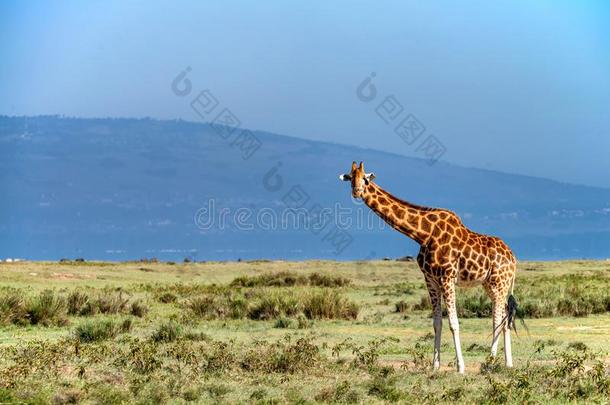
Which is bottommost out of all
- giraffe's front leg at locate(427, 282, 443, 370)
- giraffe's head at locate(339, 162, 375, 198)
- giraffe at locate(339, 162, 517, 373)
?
giraffe's front leg at locate(427, 282, 443, 370)

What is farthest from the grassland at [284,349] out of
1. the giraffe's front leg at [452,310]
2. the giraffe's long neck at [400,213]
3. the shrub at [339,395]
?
the giraffe's long neck at [400,213]

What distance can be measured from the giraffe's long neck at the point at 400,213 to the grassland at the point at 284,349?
76.9 inches

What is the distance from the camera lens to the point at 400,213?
18203 mm

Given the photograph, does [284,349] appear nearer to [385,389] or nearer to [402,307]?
[385,389]

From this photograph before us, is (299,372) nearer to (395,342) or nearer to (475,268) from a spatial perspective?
(475,268)

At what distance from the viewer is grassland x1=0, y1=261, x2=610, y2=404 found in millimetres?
15984

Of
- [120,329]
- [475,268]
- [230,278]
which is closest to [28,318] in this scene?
[120,329]

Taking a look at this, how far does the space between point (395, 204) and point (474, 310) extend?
485 inches

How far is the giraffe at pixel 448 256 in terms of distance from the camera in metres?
17.8

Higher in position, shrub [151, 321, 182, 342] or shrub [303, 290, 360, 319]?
shrub [303, 290, 360, 319]

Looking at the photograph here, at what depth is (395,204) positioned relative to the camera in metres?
18.3

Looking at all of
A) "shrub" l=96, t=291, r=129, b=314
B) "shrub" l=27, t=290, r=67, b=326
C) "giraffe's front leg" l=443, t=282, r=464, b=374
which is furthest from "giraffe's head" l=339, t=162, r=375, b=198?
"shrub" l=96, t=291, r=129, b=314

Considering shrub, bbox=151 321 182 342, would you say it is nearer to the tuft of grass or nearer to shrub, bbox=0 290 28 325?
the tuft of grass

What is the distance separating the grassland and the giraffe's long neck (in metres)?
1.95
